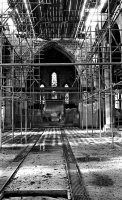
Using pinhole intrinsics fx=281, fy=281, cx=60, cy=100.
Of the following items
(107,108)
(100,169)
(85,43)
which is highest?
(85,43)

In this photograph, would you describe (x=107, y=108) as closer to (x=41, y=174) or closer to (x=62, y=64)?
(x=62, y=64)

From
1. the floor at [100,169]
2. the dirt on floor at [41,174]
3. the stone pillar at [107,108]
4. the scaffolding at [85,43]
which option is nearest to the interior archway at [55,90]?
the scaffolding at [85,43]

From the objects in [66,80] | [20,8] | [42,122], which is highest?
[20,8]

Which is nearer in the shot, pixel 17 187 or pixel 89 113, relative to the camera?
pixel 17 187

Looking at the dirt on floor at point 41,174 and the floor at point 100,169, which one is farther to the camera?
the dirt on floor at point 41,174

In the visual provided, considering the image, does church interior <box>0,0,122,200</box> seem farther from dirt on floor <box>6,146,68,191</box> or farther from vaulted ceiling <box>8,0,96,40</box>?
dirt on floor <box>6,146,68,191</box>

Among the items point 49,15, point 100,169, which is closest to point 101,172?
point 100,169

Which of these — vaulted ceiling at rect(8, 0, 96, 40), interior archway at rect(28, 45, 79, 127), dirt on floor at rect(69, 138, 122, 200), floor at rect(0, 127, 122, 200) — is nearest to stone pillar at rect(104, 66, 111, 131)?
vaulted ceiling at rect(8, 0, 96, 40)

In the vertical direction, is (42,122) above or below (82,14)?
below

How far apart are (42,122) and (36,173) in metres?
22.2

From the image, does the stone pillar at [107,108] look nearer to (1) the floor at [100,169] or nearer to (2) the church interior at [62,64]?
(2) the church interior at [62,64]

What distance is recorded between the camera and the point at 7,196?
5191mm

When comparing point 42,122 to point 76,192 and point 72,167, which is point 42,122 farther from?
point 76,192

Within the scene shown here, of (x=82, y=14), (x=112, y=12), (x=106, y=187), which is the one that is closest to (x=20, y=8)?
(x=82, y=14)
